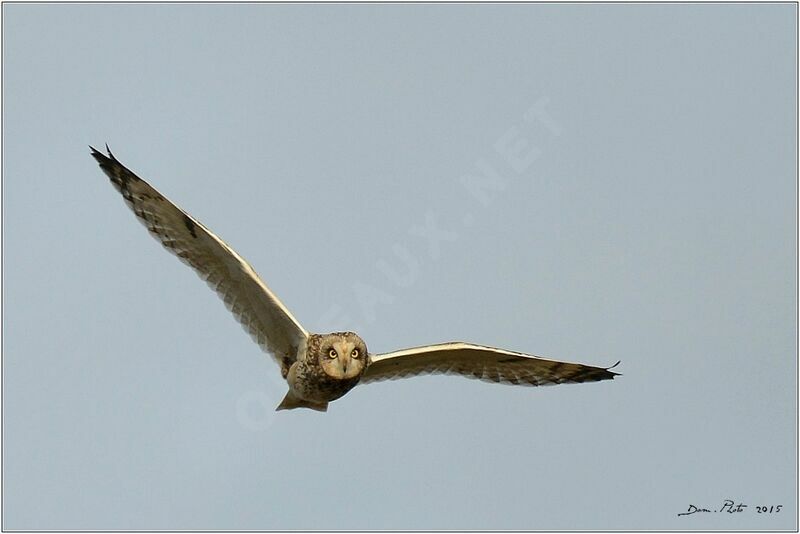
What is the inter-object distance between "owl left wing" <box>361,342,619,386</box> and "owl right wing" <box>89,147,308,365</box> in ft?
3.24

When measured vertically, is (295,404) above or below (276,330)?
below

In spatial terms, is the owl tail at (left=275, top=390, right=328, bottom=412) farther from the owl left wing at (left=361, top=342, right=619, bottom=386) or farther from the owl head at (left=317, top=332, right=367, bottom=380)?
the owl head at (left=317, top=332, right=367, bottom=380)

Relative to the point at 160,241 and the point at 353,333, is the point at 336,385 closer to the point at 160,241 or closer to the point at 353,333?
the point at 353,333

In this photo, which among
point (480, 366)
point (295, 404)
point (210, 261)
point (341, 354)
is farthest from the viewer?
point (480, 366)

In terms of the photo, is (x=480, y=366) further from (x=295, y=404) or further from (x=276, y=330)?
(x=276, y=330)

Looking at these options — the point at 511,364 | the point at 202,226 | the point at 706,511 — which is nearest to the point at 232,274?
the point at 202,226

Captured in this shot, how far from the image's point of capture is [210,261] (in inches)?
573

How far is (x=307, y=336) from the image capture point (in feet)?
47.8

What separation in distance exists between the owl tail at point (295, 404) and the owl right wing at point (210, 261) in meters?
0.43

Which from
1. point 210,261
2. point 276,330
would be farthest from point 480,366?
point 210,261

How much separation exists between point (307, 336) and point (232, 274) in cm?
94

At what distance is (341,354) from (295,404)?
1198 millimetres

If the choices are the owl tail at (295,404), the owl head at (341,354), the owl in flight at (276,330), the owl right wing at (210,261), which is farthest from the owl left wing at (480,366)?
the owl right wing at (210,261)

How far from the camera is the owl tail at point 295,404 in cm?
1490
